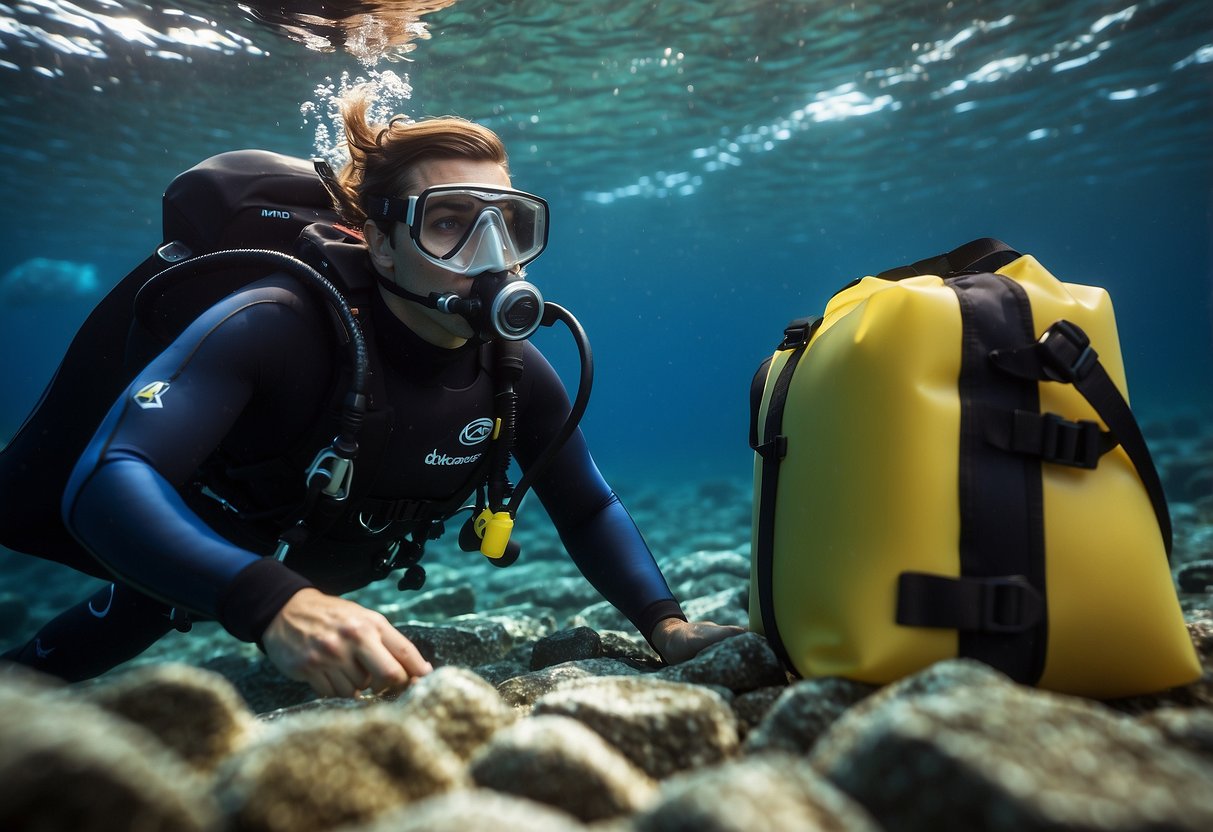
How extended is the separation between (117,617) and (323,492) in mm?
2177

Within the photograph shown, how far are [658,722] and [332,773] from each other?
0.75 meters

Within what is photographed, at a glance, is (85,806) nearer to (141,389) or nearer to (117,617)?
(141,389)

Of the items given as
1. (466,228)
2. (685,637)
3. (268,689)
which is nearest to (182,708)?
(685,637)

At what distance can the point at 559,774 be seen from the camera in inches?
48.2

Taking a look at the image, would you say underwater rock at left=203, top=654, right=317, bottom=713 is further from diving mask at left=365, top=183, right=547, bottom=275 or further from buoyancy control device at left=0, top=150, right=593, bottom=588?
diving mask at left=365, top=183, right=547, bottom=275

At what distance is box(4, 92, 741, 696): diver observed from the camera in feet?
6.23

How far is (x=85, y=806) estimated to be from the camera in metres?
0.85

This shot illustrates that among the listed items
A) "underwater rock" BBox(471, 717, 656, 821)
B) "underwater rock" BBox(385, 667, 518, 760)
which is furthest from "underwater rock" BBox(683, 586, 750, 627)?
"underwater rock" BBox(471, 717, 656, 821)

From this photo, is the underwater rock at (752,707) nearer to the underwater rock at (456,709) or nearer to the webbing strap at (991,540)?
the webbing strap at (991,540)

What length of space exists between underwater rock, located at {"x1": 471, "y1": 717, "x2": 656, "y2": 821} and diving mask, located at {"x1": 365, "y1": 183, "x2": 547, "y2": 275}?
2300 millimetres

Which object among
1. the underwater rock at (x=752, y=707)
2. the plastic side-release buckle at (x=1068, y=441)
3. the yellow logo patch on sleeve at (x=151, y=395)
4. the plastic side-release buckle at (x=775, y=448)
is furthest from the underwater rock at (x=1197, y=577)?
the yellow logo patch on sleeve at (x=151, y=395)

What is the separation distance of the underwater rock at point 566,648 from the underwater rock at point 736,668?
1.05 metres

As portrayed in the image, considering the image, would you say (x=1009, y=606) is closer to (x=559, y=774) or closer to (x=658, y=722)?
(x=658, y=722)

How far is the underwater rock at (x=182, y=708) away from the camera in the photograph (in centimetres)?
132
